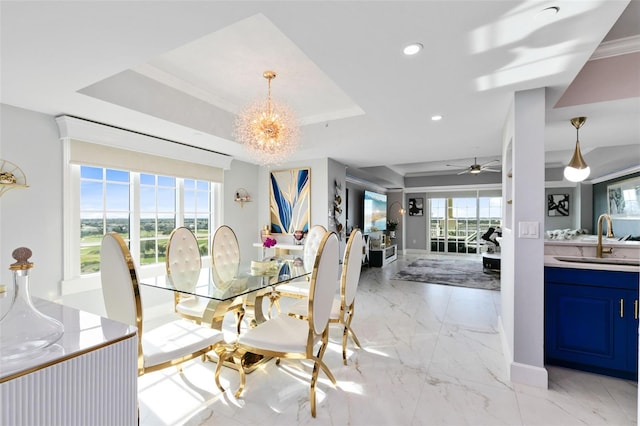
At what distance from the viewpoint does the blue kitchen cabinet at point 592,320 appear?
2184 mm

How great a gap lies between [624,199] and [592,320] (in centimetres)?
457

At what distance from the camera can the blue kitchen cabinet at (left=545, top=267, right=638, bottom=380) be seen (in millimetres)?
2184

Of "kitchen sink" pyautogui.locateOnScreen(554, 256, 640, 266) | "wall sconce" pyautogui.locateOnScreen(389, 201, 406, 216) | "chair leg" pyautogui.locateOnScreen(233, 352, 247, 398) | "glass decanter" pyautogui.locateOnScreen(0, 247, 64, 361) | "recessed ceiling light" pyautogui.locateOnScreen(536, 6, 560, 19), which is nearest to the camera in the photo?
"glass decanter" pyautogui.locateOnScreen(0, 247, 64, 361)

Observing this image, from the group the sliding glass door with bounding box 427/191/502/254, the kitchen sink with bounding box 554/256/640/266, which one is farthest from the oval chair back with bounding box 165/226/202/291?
the sliding glass door with bounding box 427/191/502/254

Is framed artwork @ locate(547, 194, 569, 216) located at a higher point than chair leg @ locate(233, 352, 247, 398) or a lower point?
higher

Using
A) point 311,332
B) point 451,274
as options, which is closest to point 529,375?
point 311,332

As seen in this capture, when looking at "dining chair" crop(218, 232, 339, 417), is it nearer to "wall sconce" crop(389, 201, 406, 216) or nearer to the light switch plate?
the light switch plate

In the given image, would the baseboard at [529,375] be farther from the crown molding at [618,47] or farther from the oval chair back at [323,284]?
the crown molding at [618,47]

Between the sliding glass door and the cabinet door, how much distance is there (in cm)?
725

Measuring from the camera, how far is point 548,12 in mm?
1409

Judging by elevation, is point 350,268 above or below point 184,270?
above

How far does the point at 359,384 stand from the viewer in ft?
7.07

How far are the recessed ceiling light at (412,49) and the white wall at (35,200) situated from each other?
322cm

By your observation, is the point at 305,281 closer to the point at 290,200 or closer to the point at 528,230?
the point at 290,200
